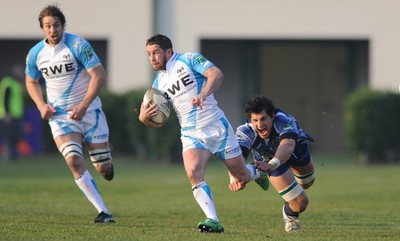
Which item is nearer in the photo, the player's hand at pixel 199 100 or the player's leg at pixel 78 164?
the player's hand at pixel 199 100

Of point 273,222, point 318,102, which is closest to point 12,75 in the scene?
point 318,102

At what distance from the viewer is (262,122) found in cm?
1167

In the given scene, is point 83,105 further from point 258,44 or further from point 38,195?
point 258,44

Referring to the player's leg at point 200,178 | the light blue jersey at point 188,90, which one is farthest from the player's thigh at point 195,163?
the light blue jersey at point 188,90

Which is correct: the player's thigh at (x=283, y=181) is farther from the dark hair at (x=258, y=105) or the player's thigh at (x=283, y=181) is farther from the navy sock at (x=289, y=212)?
the dark hair at (x=258, y=105)

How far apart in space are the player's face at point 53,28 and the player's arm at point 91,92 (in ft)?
1.77

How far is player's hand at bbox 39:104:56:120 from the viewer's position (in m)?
12.8

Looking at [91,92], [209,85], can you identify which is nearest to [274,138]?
[209,85]

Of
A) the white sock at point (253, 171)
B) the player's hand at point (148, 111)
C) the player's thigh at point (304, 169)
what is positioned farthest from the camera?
the player's thigh at point (304, 169)

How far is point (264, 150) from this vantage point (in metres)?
12.2

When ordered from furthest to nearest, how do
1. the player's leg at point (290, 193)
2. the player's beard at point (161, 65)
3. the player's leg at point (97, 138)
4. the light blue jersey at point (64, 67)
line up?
the player's leg at point (97, 138) < the light blue jersey at point (64, 67) < the player's leg at point (290, 193) < the player's beard at point (161, 65)

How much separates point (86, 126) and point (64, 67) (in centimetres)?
76

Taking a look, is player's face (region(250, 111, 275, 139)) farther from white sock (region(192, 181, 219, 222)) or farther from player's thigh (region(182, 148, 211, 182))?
white sock (region(192, 181, 219, 222))

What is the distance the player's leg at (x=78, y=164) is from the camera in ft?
42.2
